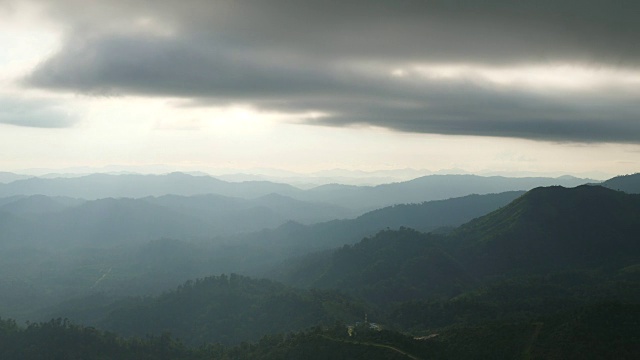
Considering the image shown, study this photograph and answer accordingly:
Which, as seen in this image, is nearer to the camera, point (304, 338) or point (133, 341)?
point (304, 338)

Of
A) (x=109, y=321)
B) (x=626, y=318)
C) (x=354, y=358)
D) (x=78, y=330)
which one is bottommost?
(x=109, y=321)

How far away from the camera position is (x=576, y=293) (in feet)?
506

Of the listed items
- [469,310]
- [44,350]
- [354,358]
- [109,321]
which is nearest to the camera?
[354,358]

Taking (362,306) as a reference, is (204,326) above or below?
below

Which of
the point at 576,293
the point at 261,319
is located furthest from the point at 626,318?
the point at 261,319

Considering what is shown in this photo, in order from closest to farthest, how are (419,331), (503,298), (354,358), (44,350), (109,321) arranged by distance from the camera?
(354,358)
(44,350)
(419,331)
(503,298)
(109,321)

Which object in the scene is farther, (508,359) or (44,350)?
(44,350)

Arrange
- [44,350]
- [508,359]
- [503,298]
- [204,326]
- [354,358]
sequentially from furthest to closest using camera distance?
[204,326]
[503,298]
[44,350]
[354,358]
[508,359]

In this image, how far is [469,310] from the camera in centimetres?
13712

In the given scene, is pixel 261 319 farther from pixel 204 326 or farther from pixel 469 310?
pixel 469 310

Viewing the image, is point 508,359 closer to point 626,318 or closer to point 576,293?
point 626,318

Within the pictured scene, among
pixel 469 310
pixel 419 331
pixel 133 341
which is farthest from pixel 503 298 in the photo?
pixel 133 341

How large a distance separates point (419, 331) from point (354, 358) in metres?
43.7

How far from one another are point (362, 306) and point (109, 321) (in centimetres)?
9863
